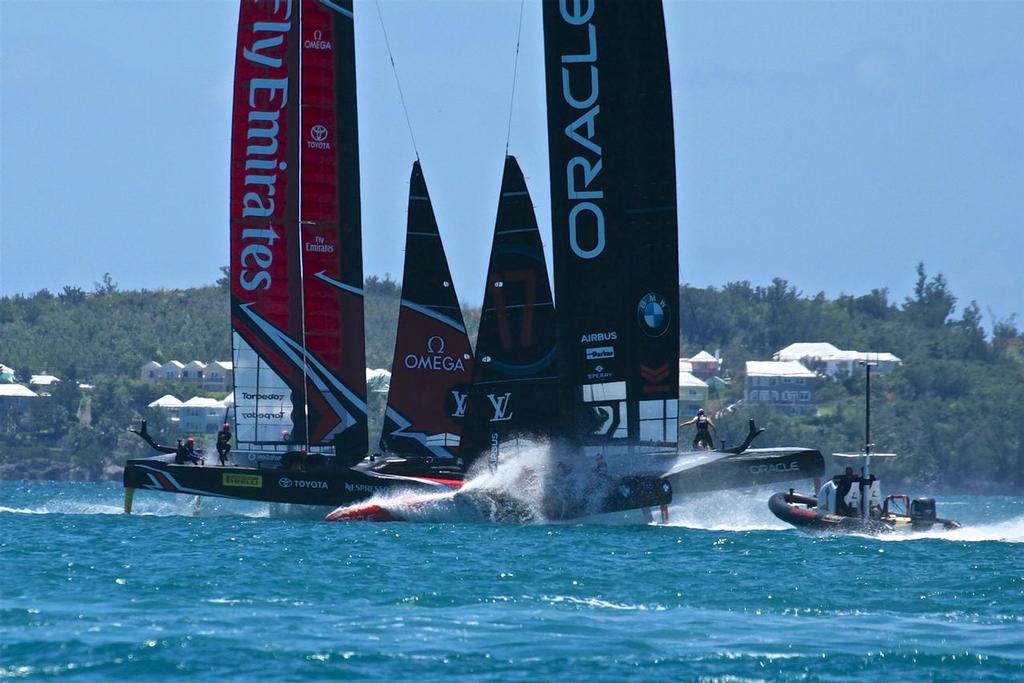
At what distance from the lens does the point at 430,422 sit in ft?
111

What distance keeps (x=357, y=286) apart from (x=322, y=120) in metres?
3.01

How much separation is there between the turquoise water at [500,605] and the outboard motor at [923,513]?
20.7 inches

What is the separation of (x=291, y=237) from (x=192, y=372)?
90.6m

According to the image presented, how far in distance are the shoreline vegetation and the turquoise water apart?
4560 centimetres

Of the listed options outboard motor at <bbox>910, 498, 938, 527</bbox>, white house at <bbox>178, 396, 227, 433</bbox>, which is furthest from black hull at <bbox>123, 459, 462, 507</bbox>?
white house at <bbox>178, 396, 227, 433</bbox>

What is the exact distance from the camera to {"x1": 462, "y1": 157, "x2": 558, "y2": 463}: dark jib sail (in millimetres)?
30203

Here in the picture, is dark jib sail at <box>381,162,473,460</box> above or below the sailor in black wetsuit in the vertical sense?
above

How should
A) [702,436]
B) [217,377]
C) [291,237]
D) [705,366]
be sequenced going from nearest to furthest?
[702,436]
[291,237]
[217,377]
[705,366]

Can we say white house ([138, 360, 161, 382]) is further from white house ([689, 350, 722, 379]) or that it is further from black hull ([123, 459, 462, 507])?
black hull ([123, 459, 462, 507])

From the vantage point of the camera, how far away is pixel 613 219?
1181 inches

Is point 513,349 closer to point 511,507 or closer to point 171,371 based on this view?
point 511,507

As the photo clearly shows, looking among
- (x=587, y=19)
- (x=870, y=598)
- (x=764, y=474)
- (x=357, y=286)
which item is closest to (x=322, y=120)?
(x=357, y=286)

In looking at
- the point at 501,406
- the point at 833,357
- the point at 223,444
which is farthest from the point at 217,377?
the point at 501,406

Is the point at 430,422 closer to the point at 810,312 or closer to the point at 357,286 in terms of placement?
the point at 357,286
